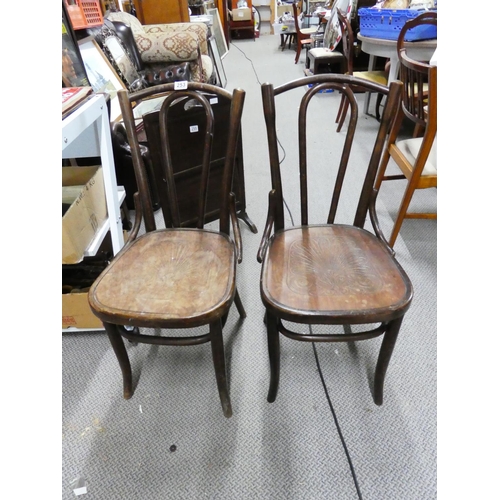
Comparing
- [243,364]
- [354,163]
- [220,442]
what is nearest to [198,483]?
[220,442]

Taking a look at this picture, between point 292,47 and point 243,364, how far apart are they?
24.6 ft

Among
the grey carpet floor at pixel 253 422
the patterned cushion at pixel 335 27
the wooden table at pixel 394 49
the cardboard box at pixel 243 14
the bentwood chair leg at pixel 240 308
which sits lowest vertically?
the grey carpet floor at pixel 253 422

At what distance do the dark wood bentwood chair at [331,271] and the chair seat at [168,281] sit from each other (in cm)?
14

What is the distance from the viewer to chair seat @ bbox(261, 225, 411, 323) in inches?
33.4

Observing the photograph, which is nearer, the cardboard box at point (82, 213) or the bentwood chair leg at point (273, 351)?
the bentwood chair leg at point (273, 351)

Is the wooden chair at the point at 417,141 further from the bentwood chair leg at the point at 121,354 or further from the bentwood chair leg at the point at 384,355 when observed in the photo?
the bentwood chair leg at the point at 121,354

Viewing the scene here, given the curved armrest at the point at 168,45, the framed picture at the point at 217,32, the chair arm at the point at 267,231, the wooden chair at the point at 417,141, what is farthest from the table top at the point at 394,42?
the framed picture at the point at 217,32

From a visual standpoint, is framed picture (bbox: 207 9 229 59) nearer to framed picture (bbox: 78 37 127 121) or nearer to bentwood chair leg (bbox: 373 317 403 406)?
framed picture (bbox: 78 37 127 121)

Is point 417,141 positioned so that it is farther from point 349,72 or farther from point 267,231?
point 349,72

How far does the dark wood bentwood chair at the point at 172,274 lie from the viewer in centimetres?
87

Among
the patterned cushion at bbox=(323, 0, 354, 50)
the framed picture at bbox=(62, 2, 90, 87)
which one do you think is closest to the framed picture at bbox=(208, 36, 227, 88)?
the patterned cushion at bbox=(323, 0, 354, 50)

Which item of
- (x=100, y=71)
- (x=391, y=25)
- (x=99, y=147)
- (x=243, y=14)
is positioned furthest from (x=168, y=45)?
(x=243, y=14)

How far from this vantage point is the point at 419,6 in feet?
8.90

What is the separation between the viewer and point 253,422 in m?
1.08
